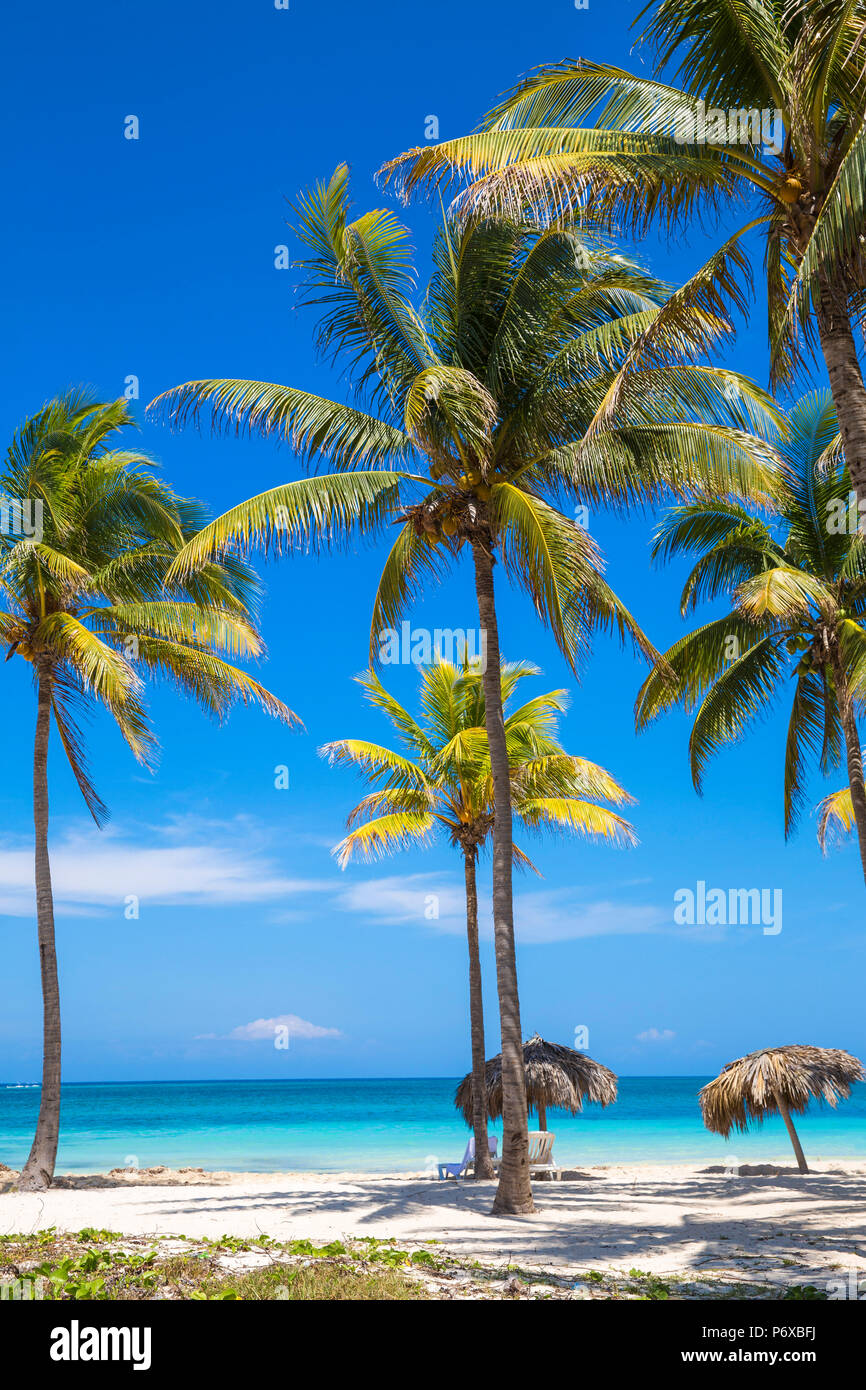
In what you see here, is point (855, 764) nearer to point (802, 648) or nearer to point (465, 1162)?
point (802, 648)

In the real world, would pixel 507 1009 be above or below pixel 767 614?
below

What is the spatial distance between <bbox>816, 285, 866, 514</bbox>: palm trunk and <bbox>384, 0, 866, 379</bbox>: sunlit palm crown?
0.50ft

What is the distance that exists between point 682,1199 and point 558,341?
9587 mm

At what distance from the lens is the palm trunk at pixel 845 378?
7211mm

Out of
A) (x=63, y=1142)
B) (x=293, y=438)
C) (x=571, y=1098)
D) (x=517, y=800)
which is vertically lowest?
(x=63, y=1142)

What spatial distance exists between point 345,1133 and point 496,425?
43.4m

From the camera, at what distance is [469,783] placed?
1546 cm

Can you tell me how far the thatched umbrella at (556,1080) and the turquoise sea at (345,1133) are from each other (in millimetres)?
5806

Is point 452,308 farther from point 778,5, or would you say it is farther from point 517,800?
point 517,800

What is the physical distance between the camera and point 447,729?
1645 centimetres

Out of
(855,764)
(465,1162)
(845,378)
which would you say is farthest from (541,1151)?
(845,378)

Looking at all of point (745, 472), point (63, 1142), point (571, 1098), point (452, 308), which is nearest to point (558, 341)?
point (452, 308)
